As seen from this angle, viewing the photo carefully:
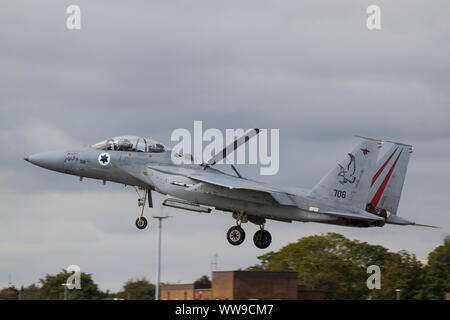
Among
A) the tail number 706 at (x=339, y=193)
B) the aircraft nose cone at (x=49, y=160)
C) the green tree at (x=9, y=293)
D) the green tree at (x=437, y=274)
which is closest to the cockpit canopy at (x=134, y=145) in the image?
the aircraft nose cone at (x=49, y=160)

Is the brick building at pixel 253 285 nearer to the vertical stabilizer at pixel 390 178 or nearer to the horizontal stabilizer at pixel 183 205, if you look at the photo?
the vertical stabilizer at pixel 390 178

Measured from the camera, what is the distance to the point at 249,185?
3331cm

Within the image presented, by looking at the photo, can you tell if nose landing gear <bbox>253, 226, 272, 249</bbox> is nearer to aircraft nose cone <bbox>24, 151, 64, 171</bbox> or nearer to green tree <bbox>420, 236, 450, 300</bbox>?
aircraft nose cone <bbox>24, 151, 64, 171</bbox>

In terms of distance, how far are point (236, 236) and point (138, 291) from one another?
6318 centimetres

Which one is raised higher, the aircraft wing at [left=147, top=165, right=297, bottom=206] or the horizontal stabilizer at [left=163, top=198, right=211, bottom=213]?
the aircraft wing at [left=147, top=165, right=297, bottom=206]

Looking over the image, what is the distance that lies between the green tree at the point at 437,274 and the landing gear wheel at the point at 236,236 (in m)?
42.7

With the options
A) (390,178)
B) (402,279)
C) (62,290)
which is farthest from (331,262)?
(390,178)

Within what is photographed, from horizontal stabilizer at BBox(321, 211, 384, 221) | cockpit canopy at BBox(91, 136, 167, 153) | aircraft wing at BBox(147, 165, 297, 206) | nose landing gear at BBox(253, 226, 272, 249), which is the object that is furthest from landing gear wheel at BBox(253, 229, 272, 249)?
cockpit canopy at BBox(91, 136, 167, 153)

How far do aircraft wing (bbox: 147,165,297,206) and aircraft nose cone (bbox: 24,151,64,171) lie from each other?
4174 millimetres

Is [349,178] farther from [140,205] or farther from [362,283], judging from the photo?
[362,283]

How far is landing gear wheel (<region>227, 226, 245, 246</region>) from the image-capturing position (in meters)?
34.3


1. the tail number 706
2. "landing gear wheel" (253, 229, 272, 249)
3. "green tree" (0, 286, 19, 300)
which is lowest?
"green tree" (0, 286, 19, 300)

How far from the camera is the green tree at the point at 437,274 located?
243 ft
